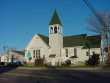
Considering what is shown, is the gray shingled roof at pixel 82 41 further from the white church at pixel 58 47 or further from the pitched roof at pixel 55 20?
the pitched roof at pixel 55 20

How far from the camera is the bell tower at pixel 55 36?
53.8m

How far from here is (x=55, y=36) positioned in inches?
2128

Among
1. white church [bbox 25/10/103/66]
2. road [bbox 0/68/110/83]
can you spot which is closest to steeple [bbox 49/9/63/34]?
white church [bbox 25/10/103/66]

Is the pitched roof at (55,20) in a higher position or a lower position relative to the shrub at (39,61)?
higher

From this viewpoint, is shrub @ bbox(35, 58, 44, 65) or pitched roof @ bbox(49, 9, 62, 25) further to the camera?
pitched roof @ bbox(49, 9, 62, 25)

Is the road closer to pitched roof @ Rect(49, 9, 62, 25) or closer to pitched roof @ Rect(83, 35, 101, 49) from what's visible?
pitched roof @ Rect(83, 35, 101, 49)

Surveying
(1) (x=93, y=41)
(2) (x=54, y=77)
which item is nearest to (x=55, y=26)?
(1) (x=93, y=41)

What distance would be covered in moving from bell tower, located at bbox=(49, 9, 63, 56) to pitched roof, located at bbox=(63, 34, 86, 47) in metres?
2.18

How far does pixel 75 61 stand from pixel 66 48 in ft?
14.9

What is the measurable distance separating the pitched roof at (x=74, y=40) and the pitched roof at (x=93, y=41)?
4.22 feet

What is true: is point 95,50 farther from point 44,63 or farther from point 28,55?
point 28,55

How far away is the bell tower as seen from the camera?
5381 cm

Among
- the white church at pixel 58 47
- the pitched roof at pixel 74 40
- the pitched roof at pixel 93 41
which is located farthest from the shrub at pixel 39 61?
the pitched roof at pixel 93 41

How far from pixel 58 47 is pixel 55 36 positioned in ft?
10.1
